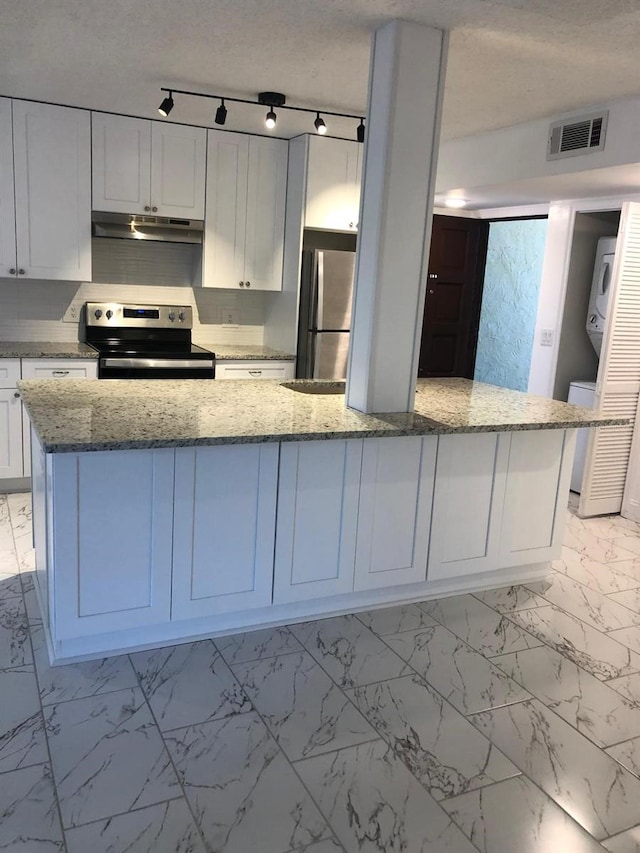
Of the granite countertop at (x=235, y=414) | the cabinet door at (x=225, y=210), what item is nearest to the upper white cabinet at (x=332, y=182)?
the cabinet door at (x=225, y=210)

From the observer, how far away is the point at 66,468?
7.82 ft

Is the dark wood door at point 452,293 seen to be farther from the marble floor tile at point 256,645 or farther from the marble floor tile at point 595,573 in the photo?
the marble floor tile at point 256,645

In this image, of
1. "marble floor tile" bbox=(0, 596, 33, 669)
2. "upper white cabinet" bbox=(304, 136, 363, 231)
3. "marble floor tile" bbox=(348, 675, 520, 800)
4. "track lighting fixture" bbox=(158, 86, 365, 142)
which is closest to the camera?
"marble floor tile" bbox=(348, 675, 520, 800)

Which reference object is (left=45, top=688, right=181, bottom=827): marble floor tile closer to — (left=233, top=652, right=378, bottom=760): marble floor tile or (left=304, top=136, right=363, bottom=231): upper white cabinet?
(left=233, top=652, right=378, bottom=760): marble floor tile

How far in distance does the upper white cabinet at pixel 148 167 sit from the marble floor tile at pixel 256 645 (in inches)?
114

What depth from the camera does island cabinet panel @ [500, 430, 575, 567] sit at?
3.28 metres

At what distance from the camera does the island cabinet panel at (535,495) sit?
129 inches

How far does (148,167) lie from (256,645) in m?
3.14

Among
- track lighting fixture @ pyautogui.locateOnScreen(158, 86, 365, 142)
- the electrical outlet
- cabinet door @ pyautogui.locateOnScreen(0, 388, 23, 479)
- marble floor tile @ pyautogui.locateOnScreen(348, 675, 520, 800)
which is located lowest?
marble floor tile @ pyautogui.locateOnScreen(348, 675, 520, 800)

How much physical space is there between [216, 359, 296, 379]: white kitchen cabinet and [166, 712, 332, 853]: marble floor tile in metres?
2.83

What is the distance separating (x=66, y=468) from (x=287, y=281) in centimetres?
A: 290

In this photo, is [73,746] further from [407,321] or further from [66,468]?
[407,321]

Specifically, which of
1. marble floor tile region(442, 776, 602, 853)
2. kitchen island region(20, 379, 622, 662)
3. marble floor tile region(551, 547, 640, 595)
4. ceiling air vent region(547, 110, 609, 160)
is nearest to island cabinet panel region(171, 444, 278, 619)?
kitchen island region(20, 379, 622, 662)

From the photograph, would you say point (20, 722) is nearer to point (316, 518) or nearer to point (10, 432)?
point (316, 518)
